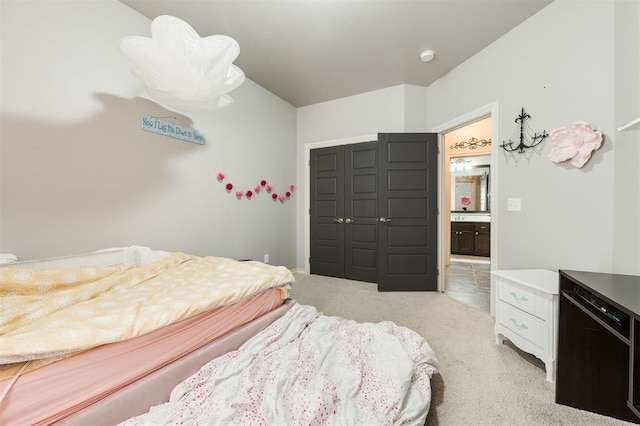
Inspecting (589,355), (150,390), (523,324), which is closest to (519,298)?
(523,324)

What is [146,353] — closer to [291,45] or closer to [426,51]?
[291,45]

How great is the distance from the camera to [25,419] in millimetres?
785

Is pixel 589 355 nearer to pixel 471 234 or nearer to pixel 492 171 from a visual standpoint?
pixel 492 171

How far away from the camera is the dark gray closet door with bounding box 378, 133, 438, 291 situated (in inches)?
127

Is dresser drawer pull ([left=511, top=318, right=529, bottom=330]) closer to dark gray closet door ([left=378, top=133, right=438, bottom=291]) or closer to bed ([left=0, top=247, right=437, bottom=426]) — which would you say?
bed ([left=0, top=247, right=437, bottom=426])

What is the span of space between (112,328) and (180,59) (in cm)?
140

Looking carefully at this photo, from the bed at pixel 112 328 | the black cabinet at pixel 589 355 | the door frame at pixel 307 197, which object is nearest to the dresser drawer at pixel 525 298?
the black cabinet at pixel 589 355

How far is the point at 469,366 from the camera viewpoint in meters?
1.68

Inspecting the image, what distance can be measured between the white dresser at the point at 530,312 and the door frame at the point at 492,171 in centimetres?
55

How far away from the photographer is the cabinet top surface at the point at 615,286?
950 millimetres

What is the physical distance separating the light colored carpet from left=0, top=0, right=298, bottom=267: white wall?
1.75 m

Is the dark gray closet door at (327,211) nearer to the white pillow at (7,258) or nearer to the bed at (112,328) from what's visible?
the bed at (112,328)

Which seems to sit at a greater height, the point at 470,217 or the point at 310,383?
the point at 470,217

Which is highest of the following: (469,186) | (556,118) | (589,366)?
(556,118)
